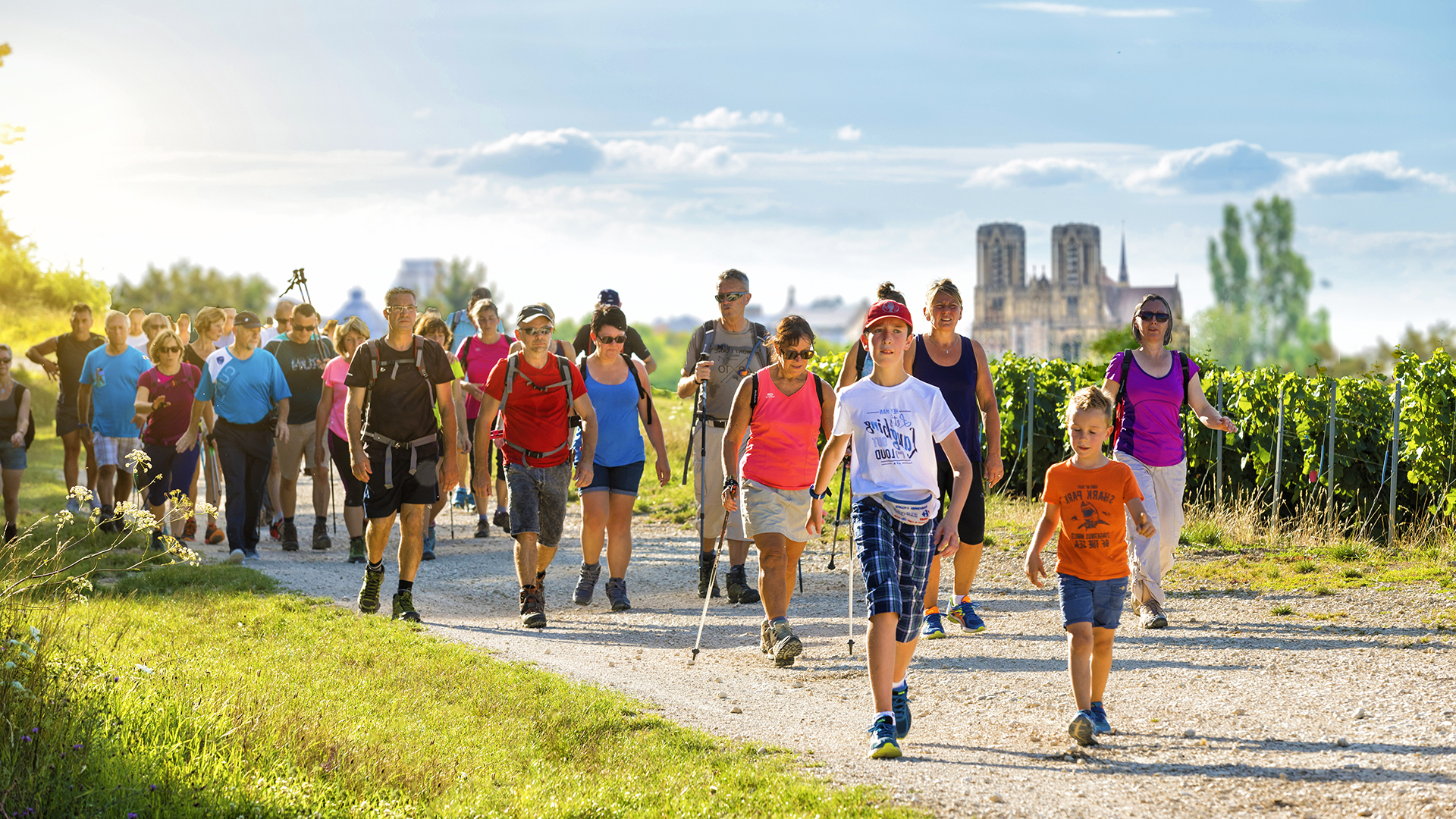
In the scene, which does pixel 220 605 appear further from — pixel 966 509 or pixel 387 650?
pixel 966 509

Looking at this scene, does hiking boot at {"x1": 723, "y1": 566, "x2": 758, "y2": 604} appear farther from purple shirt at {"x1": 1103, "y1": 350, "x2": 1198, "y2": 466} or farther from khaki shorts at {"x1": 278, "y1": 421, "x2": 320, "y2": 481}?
khaki shorts at {"x1": 278, "y1": 421, "x2": 320, "y2": 481}

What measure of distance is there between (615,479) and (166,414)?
465 centimetres

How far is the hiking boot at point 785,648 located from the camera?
22.9ft

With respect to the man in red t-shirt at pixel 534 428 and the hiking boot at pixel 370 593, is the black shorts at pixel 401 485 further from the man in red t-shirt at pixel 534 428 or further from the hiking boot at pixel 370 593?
the hiking boot at pixel 370 593

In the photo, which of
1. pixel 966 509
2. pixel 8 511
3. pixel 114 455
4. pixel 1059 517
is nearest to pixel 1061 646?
pixel 966 509

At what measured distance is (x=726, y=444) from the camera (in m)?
7.17

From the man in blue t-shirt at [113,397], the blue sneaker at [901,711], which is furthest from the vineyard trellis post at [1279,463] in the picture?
the man in blue t-shirt at [113,397]

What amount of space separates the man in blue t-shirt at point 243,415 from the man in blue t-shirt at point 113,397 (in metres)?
1.05

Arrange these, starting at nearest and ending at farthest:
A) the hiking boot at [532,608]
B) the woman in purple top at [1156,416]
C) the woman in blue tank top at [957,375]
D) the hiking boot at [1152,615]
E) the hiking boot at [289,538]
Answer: the woman in blue tank top at [957,375], the woman in purple top at [1156,416], the hiking boot at [1152,615], the hiking boot at [532,608], the hiking boot at [289,538]

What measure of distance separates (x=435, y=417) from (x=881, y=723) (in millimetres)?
4046

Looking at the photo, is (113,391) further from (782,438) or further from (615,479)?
(782,438)

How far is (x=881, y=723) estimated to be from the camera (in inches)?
209

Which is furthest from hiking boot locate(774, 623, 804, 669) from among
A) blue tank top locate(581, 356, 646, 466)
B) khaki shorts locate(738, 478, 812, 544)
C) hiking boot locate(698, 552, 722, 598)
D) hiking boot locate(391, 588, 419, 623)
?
hiking boot locate(391, 588, 419, 623)

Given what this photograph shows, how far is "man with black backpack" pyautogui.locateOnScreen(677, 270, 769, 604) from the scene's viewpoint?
28.6 ft
